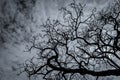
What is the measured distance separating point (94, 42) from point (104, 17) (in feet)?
7.89

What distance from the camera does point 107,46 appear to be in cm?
1088

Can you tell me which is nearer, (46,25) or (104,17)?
(104,17)

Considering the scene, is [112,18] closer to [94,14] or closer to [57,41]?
[94,14]

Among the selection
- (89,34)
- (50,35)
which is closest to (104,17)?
(89,34)

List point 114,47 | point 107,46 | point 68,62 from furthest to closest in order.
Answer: point 68,62, point 107,46, point 114,47

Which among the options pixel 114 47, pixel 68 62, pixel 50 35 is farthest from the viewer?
pixel 50 35

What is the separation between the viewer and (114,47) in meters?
10.1

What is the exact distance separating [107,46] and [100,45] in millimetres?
595

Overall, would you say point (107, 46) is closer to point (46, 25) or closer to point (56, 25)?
point (56, 25)

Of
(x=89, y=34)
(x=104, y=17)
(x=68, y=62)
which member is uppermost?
(x=104, y=17)

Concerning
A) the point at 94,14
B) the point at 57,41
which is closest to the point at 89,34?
the point at 94,14

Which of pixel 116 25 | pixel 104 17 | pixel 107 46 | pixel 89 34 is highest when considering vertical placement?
pixel 104 17

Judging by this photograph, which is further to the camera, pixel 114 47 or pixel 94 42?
pixel 94 42

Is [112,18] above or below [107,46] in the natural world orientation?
above
